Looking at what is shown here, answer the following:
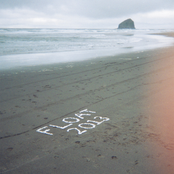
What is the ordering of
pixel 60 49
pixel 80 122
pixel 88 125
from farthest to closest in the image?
pixel 60 49
pixel 80 122
pixel 88 125

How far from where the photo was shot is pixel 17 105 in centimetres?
448

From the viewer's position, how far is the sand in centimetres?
244

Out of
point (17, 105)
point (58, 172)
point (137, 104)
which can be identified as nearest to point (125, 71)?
point (137, 104)

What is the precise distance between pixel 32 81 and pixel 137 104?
3.52 m

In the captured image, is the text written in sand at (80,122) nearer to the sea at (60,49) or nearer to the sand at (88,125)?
the sand at (88,125)

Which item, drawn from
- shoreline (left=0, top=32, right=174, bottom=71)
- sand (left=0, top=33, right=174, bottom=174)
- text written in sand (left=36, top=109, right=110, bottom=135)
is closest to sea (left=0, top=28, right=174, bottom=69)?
shoreline (left=0, top=32, right=174, bottom=71)

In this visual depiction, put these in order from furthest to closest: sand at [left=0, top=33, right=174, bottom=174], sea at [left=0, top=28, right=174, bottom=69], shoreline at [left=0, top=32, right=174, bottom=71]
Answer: sea at [left=0, top=28, right=174, bottom=69]
shoreline at [left=0, top=32, right=174, bottom=71]
sand at [left=0, top=33, right=174, bottom=174]

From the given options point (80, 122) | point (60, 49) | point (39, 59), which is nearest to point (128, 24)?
point (60, 49)

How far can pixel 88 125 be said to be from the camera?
3447mm

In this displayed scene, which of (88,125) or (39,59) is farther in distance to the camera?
(39,59)

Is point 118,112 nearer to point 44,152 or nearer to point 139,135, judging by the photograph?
point 139,135

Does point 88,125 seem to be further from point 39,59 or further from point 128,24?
point 128,24

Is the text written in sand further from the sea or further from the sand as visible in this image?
the sea

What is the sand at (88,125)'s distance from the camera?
2441 mm
